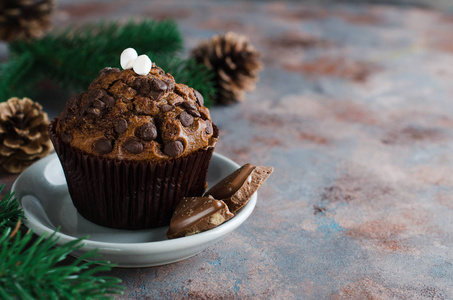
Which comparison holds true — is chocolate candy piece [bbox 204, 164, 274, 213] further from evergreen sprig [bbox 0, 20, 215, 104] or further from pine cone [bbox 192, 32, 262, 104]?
pine cone [bbox 192, 32, 262, 104]

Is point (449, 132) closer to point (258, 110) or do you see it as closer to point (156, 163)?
point (258, 110)

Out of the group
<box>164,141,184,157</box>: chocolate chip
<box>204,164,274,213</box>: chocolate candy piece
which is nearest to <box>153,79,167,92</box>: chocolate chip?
<box>164,141,184,157</box>: chocolate chip

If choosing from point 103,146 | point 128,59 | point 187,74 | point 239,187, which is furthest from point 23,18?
point 239,187

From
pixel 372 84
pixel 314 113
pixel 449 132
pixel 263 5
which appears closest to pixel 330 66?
pixel 372 84

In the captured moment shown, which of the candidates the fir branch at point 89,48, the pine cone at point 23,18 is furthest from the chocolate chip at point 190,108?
the pine cone at point 23,18

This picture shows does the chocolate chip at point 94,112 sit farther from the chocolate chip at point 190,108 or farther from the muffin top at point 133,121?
the chocolate chip at point 190,108
